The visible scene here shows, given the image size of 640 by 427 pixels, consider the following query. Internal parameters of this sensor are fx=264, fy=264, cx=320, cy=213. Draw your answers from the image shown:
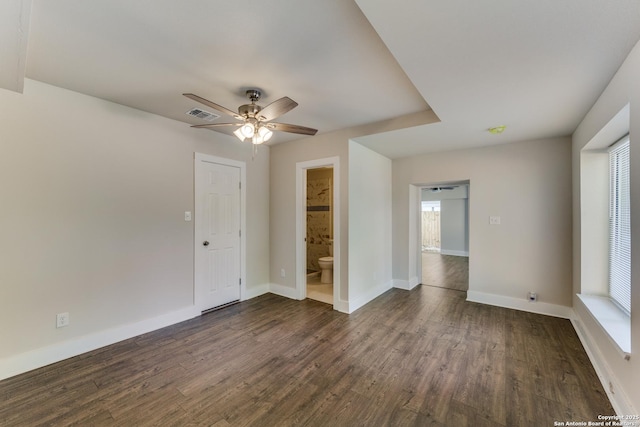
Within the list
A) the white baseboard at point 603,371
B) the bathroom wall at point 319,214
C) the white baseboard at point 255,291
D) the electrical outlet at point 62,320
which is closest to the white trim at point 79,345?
the electrical outlet at point 62,320

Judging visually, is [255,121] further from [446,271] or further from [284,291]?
[446,271]

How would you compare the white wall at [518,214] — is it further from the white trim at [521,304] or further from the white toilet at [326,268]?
the white toilet at [326,268]

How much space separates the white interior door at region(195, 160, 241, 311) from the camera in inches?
138

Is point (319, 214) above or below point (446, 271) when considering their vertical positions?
above

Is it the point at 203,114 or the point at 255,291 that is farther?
the point at 255,291

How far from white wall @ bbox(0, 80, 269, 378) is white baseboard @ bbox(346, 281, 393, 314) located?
210cm

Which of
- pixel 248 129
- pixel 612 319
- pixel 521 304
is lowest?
pixel 521 304

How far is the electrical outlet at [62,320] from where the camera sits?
7.96 ft

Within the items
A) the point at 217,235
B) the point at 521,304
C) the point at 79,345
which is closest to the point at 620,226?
the point at 521,304

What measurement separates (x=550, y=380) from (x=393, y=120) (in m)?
2.86

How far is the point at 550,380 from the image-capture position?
6.97 feet

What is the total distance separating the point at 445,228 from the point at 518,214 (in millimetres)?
5417

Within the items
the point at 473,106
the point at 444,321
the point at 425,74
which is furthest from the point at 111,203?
the point at 444,321

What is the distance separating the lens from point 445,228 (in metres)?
8.88
